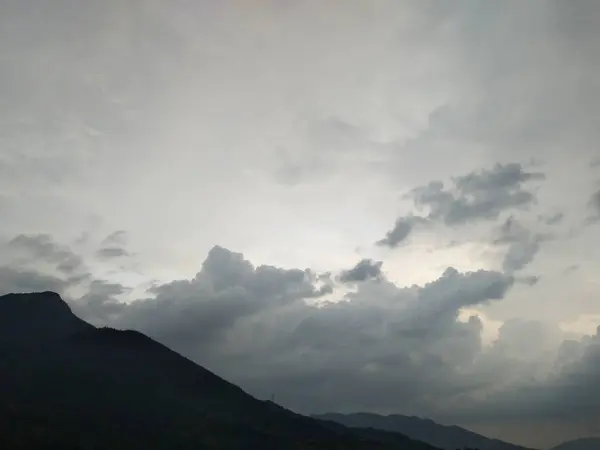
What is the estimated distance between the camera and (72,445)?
194 metres

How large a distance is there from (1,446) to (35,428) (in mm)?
24792

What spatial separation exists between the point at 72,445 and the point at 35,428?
1721cm

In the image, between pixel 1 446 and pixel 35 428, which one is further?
A: pixel 35 428

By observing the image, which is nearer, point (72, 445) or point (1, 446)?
point (1, 446)

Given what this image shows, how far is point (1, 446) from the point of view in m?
173

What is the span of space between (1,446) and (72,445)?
2659 cm

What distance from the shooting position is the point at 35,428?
649ft
